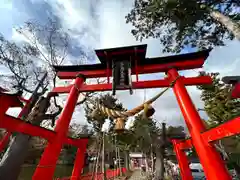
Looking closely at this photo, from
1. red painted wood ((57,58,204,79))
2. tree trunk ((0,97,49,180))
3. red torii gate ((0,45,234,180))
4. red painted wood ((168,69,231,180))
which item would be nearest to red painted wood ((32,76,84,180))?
red torii gate ((0,45,234,180))

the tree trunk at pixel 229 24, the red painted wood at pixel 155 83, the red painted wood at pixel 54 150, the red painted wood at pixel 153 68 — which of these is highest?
the tree trunk at pixel 229 24

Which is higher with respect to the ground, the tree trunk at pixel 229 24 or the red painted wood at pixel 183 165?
the tree trunk at pixel 229 24

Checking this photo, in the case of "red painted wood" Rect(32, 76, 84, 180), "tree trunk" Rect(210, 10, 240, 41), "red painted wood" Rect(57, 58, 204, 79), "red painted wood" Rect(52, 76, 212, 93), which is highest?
"tree trunk" Rect(210, 10, 240, 41)

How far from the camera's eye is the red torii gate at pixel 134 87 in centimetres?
263

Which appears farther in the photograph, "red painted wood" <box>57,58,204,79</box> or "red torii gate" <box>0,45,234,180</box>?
"red painted wood" <box>57,58,204,79</box>

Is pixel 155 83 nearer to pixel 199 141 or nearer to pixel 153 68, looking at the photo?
pixel 153 68

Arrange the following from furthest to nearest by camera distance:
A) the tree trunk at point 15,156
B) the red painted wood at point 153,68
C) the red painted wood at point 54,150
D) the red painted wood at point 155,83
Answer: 1. the red painted wood at point 153,68
2. the red painted wood at point 155,83
3. the tree trunk at point 15,156
4. the red painted wood at point 54,150

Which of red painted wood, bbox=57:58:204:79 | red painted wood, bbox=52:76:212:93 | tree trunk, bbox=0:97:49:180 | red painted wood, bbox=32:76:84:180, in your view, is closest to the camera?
red painted wood, bbox=32:76:84:180

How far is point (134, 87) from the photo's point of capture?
4.09m

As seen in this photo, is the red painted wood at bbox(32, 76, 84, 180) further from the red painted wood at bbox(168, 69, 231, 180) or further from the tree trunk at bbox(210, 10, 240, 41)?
the tree trunk at bbox(210, 10, 240, 41)

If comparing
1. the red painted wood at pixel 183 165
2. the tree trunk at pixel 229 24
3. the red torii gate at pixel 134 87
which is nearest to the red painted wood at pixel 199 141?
the red torii gate at pixel 134 87

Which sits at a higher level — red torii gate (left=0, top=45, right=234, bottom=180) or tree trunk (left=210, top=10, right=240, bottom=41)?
tree trunk (left=210, top=10, right=240, bottom=41)

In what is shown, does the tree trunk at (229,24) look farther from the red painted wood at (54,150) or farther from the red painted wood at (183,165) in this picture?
the red painted wood at (54,150)

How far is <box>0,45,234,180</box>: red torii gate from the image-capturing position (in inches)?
104
